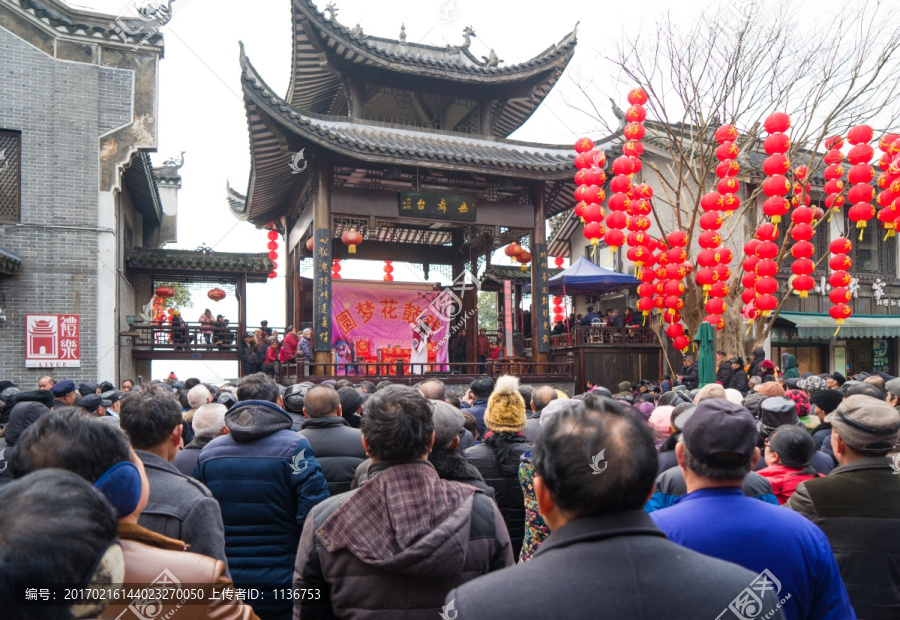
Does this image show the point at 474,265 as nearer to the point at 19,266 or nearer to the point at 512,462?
the point at 19,266

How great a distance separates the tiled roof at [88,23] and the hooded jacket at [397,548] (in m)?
13.1

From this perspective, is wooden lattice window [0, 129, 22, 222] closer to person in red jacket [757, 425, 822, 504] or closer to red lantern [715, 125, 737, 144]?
red lantern [715, 125, 737, 144]

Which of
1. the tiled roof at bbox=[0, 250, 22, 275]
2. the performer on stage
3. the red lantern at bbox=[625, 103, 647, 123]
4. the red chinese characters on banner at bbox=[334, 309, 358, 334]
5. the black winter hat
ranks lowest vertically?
the black winter hat

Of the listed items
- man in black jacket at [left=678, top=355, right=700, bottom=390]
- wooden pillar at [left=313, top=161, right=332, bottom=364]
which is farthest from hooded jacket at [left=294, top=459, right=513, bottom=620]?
wooden pillar at [left=313, top=161, right=332, bottom=364]

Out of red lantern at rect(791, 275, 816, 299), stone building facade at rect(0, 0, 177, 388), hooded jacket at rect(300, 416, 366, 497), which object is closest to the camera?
hooded jacket at rect(300, 416, 366, 497)

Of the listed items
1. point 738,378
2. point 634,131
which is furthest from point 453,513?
point 634,131

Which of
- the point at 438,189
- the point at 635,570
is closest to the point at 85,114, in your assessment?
the point at 438,189

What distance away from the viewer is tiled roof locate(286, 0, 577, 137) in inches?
485

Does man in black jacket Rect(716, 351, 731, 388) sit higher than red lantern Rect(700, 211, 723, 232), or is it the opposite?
red lantern Rect(700, 211, 723, 232)

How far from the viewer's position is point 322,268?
1189 cm

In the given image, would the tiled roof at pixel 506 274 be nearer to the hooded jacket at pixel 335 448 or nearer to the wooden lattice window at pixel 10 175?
the wooden lattice window at pixel 10 175

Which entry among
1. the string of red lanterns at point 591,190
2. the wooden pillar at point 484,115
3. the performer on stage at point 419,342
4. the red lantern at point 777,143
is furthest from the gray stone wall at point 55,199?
the red lantern at point 777,143

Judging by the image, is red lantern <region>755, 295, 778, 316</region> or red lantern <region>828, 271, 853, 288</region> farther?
red lantern <region>828, 271, 853, 288</region>

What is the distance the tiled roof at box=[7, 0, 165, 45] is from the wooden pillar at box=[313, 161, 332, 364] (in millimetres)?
4310
